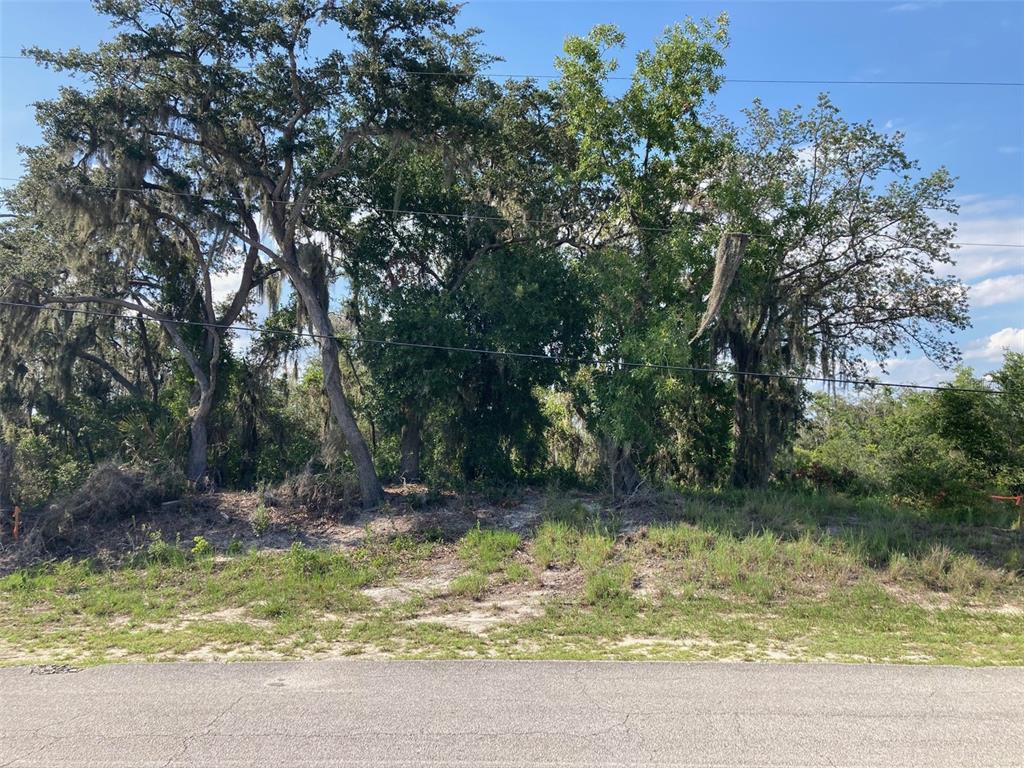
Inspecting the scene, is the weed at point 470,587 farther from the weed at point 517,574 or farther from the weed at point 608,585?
the weed at point 608,585

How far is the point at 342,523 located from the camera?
53.1ft

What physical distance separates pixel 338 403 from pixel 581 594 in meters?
8.05

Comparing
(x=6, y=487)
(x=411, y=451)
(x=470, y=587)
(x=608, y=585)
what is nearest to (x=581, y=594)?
(x=608, y=585)

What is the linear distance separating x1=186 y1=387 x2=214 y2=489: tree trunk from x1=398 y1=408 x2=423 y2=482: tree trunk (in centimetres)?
471

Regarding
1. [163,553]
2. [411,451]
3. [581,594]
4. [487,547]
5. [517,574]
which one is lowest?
[581,594]

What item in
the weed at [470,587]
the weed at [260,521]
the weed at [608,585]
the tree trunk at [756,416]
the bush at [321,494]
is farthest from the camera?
the tree trunk at [756,416]

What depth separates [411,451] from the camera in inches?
758

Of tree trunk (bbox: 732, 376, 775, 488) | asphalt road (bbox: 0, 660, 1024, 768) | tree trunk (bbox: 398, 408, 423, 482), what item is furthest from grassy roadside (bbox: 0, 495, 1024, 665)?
tree trunk (bbox: 398, 408, 423, 482)

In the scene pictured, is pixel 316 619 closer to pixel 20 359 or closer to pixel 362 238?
pixel 362 238

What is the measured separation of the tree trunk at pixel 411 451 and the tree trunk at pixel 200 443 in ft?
15.4

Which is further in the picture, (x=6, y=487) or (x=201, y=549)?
(x=6, y=487)

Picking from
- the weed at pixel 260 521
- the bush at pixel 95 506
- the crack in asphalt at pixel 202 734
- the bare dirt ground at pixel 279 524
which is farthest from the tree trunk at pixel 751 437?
the crack in asphalt at pixel 202 734

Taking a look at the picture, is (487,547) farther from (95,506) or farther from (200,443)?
(200,443)

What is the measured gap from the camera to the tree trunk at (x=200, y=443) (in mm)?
18719
